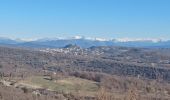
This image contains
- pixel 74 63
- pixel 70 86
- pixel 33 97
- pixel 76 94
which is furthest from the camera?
pixel 74 63

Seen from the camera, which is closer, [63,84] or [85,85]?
[63,84]

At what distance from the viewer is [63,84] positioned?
293 ft

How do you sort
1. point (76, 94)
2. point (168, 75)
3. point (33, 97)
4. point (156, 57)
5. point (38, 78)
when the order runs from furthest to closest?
point (156, 57) < point (168, 75) < point (38, 78) < point (76, 94) < point (33, 97)

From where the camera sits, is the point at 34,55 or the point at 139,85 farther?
the point at 34,55

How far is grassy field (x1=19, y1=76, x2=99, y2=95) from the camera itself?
8306 cm

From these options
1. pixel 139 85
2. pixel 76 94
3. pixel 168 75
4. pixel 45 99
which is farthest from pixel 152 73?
Answer: pixel 45 99

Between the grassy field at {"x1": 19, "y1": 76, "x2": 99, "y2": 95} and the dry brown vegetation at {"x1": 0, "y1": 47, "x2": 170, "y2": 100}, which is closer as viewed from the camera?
the dry brown vegetation at {"x1": 0, "y1": 47, "x2": 170, "y2": 100}

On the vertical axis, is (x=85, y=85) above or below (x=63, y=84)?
below

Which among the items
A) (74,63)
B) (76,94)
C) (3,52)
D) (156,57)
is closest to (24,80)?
(76,94)

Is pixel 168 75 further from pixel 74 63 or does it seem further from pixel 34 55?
pixel 34 55

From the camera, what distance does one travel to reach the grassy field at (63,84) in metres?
83.1

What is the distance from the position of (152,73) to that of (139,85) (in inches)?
1318

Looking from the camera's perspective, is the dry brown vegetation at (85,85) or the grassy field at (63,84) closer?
the dry brown vegetation at (85,85)

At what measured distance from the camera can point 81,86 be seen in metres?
88.3
